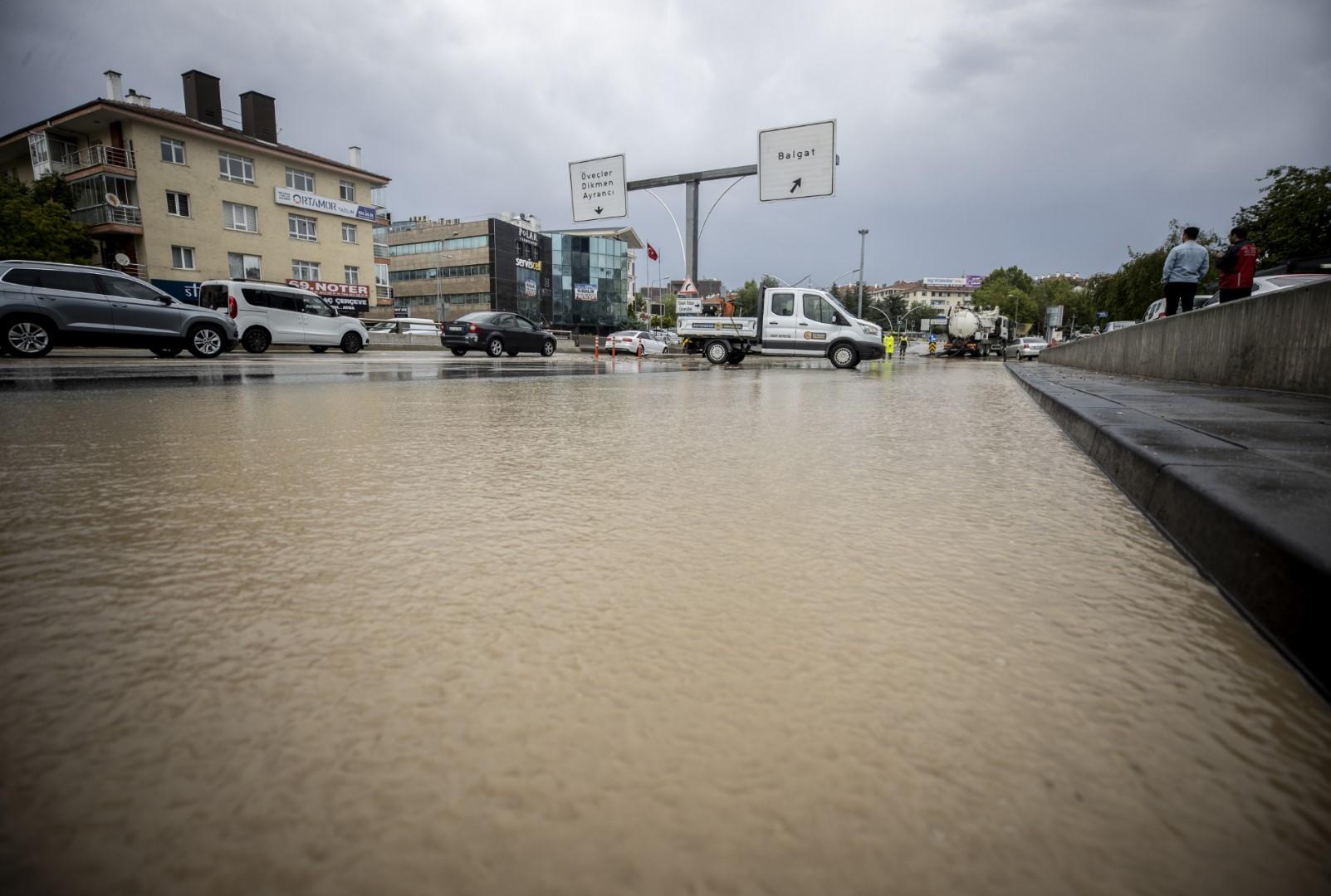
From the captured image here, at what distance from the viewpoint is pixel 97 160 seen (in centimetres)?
3109

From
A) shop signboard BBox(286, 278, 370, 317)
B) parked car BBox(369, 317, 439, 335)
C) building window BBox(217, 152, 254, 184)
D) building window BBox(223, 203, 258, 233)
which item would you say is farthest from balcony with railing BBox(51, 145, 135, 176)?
parked car BBox(369, 317, 439, 335)

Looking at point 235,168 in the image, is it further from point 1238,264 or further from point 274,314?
point 1238,264

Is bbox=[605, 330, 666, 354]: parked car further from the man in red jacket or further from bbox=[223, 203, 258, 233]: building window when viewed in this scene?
the man in red jacket

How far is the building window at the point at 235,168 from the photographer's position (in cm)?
3303

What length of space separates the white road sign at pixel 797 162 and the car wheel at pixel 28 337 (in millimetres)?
16749

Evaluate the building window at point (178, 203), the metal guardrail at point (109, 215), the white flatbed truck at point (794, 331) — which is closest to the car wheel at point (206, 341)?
the white flatbed truck at point (794, 331)

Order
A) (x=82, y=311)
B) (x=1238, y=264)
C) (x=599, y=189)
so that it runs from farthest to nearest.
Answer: (x=599, y=189) < (x=82, y=311) < (x=1238, y=264)

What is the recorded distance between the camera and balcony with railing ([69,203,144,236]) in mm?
29844

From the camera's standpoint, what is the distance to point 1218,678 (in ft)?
3.01

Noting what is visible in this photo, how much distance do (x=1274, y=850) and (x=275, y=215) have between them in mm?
43076

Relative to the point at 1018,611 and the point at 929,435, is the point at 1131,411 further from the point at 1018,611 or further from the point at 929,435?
the point at 1018,611

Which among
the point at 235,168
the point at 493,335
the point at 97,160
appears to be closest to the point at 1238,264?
the point at 493,335

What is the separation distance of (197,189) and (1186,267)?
129ft

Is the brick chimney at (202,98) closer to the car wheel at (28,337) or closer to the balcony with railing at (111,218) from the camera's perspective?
the balcony with railing at (111,218)
